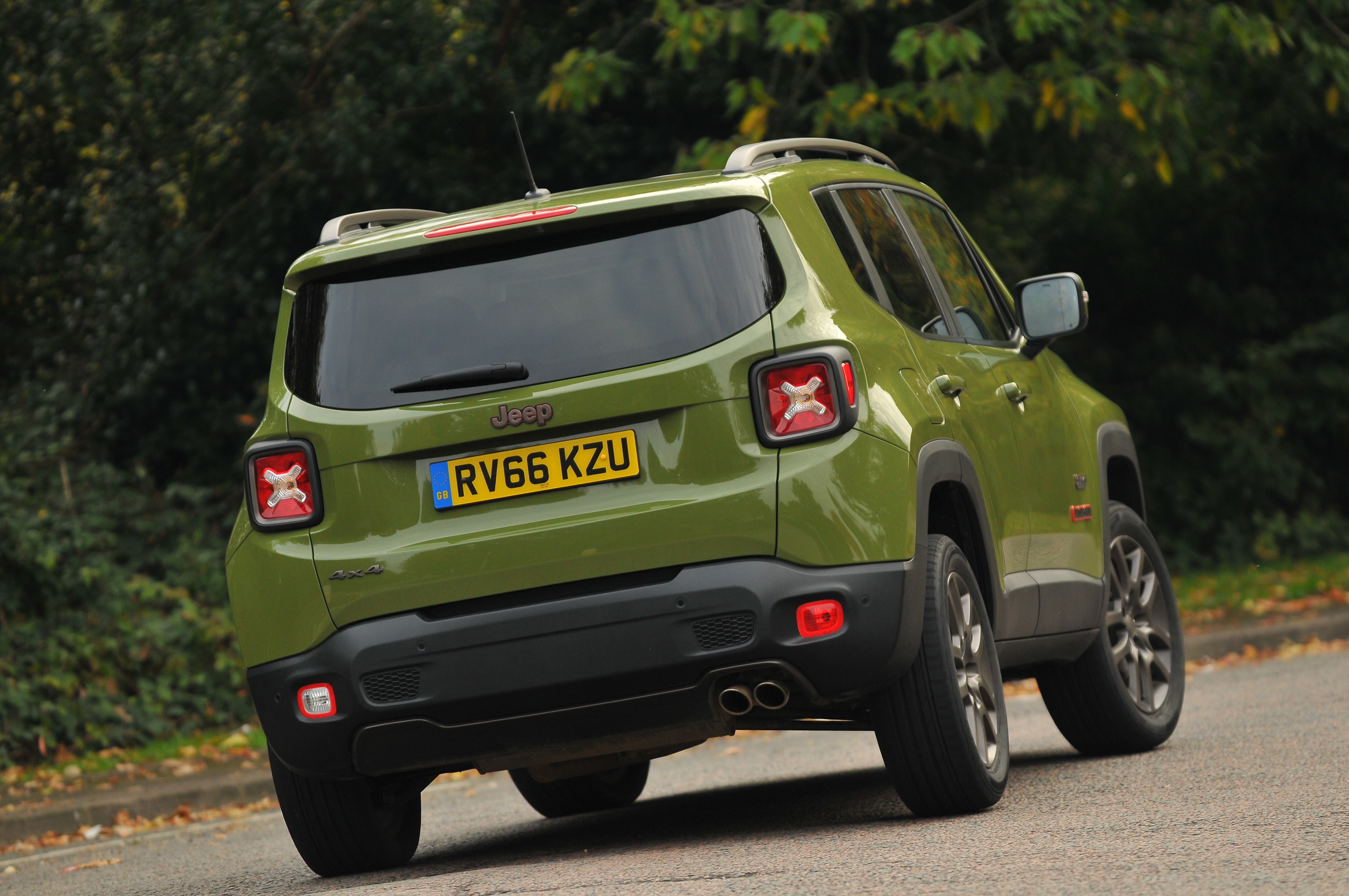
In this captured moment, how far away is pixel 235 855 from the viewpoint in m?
6.80

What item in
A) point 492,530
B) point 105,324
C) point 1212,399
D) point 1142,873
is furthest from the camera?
point 1212,399

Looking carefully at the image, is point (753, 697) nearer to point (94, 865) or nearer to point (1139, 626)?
point (1139, 626)

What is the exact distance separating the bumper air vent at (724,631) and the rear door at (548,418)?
158mm

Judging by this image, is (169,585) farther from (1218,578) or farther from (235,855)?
(1218,578)

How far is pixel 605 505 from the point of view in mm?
4730

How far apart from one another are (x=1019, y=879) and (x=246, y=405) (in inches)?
462

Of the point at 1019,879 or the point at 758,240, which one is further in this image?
the point at 758,240

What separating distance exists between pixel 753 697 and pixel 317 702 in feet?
3.82

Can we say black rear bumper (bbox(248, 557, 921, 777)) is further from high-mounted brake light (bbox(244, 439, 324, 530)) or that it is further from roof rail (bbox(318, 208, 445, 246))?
roof rail (bbox(318, 208, 445, 246))

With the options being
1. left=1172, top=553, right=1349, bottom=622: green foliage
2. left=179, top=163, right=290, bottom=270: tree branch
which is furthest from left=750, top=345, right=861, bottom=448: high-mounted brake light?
left=179, top=163, right=290, bottom=270: tree branch

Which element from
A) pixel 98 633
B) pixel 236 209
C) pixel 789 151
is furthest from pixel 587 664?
pixel 236 209

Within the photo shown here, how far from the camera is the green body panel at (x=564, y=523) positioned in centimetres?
466

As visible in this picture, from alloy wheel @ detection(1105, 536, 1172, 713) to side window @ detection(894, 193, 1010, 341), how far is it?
113 centimetres

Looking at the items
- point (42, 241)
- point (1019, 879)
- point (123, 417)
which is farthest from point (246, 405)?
point (1019, 879)
